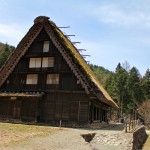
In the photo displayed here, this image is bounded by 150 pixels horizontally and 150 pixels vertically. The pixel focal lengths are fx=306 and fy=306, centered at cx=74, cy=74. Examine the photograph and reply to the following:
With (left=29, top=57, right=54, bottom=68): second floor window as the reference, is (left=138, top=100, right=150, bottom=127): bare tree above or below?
below

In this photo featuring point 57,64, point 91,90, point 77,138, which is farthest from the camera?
point 57,64

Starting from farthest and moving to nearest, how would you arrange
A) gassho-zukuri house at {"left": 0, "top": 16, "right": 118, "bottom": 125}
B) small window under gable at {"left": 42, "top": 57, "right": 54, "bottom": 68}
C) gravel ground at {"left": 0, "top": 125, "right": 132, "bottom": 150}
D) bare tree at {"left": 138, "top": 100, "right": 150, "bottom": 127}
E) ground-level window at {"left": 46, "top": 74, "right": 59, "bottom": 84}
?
bare tree at {"left": 138, "top": 100, "right": 150, "bottom": 127} → small window under gable at {"left": 42, "top": 57, "right": 54, "bottom": 68} → ground-level window at {"left": 46, "top": 74, "right": 59, "bottom": 84} → gassho-zukuri house at {"left": 0, "top": 16, "right": 118, "bottom": 125} → gravel ground at {"left": 0, "top": 125, "right": 132, "bottom": 150}

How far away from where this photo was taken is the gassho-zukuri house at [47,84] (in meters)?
29.3

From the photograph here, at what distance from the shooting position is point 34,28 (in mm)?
33031

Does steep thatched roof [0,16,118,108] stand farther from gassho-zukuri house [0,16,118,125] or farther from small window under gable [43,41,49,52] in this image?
small window under gable [43,41,49,52]

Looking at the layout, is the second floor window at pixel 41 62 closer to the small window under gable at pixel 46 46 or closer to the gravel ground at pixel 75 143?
the small window under gable at pixel 46 46

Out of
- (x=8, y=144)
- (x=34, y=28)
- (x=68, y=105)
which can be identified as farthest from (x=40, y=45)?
(x=8, y=144)

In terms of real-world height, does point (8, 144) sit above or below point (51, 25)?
below

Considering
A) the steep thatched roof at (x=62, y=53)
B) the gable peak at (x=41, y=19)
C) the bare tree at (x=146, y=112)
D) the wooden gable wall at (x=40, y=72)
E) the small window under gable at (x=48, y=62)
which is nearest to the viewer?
the steep thatched roof at (x=62, y=53)

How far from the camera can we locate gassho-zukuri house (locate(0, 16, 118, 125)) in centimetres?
2931

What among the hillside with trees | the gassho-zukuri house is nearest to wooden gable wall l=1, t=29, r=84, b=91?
the gassho-zukuri house

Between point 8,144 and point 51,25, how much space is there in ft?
63.4

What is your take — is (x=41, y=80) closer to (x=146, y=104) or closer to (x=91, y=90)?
(x=91, y=90)

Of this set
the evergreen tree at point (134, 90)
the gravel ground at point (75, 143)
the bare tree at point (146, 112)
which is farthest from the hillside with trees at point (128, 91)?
the gravel ground at point (75, 143)
